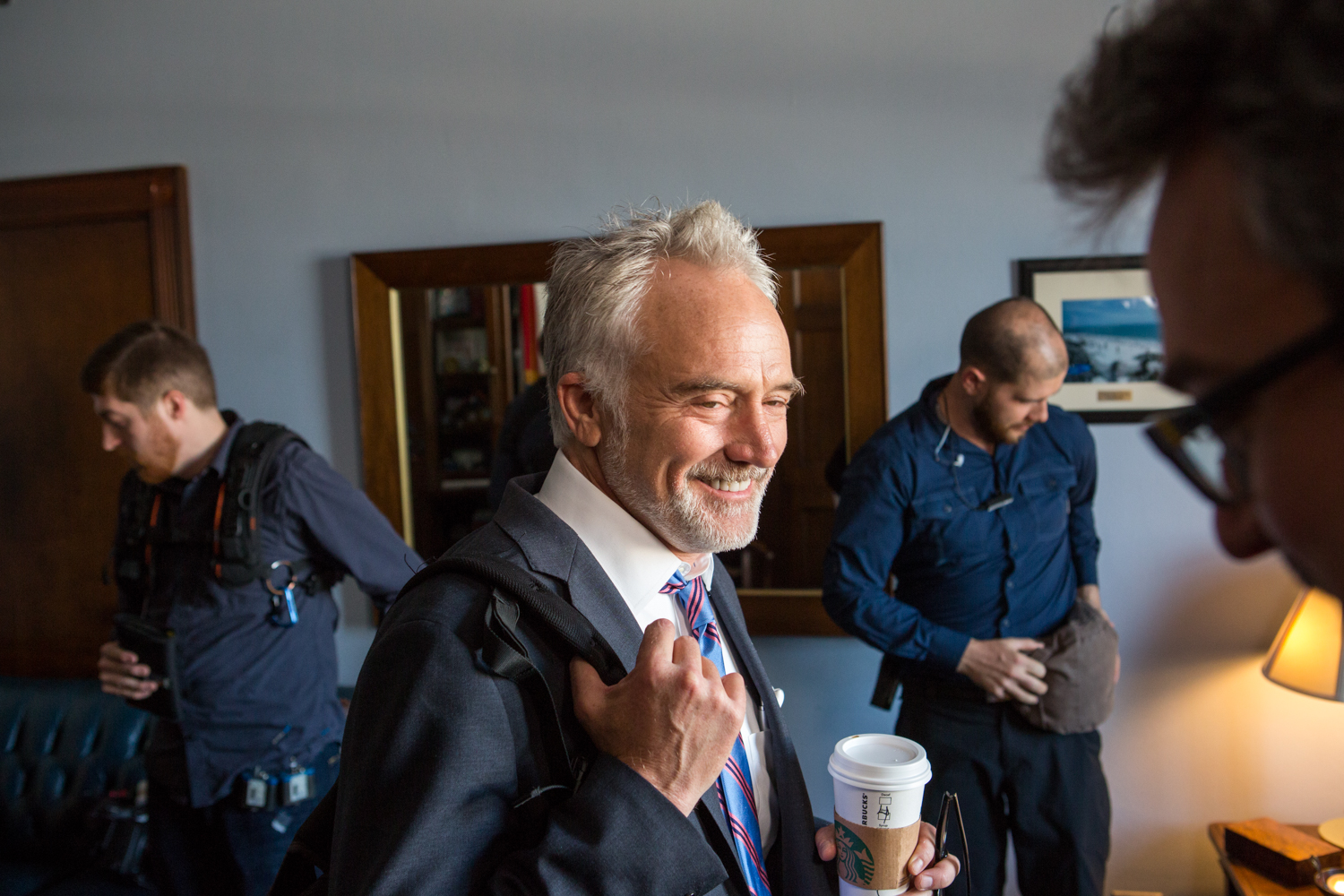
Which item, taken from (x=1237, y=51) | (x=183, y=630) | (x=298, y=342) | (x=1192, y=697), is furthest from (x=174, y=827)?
(x=1192, y=697)

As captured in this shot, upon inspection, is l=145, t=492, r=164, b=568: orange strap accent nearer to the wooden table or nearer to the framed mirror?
the framed mirror

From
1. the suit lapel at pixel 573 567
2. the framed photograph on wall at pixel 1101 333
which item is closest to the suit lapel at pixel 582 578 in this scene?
the suit lapel at pixel 573 567

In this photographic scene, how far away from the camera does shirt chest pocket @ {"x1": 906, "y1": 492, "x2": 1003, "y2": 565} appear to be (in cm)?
241

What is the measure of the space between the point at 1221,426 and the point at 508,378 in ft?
9.20

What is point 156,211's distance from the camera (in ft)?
11.0

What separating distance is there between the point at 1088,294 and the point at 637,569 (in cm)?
227

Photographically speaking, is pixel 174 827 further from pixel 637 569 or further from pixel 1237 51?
pixel 1237 51

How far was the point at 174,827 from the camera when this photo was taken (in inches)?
88.7

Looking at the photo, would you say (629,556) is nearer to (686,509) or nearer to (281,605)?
(686,509)

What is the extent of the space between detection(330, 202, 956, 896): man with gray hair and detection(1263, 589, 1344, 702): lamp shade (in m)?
1.72

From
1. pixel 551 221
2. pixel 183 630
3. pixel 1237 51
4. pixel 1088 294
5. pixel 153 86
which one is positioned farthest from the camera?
pixel 153 86

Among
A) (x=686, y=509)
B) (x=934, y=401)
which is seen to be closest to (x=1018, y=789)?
(x=934, y=401)

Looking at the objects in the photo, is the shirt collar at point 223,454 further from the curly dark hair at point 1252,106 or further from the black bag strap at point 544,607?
the curly dark hair at point 1252,106

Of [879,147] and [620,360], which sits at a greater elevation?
[879,147]
